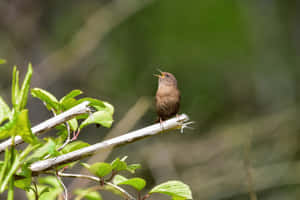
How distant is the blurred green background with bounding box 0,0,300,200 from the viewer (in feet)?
23.1

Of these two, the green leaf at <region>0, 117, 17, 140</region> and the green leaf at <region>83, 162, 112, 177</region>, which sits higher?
the green leaf at <region>83, 162, 112, 177</region>

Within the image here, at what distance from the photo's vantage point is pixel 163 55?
30.5 ft

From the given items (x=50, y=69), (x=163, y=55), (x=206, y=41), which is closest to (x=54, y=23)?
(x=50, y=69)

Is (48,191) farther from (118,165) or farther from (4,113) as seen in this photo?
(4,113)

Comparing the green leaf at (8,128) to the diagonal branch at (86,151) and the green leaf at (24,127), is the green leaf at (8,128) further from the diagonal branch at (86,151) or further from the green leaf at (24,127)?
the diagonal branch at (86,151)

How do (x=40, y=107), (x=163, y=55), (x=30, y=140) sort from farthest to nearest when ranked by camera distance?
(x=163, y=55)
(x=40, y=107)
(x=30, y=140)

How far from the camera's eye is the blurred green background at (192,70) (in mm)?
7055

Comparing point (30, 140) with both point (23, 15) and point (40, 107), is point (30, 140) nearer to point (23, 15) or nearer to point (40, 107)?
point (40, 107)

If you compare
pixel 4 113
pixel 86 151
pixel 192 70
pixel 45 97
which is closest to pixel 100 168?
pixel 86 151

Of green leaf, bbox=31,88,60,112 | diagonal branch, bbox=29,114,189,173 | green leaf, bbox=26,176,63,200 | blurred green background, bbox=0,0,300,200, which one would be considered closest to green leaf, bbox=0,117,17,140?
diagonal branch, bbox=29,114,189,173

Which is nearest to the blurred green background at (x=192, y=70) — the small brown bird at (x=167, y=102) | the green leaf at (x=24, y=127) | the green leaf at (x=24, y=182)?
the small brown bird at (x=167, y=102)

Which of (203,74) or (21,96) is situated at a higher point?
(203,74)

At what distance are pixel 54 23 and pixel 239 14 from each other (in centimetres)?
493

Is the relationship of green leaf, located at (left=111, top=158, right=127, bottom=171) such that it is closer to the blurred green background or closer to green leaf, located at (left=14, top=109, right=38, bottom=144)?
green leaf, located at (left=14, top=109, right=38, bottom=144)
